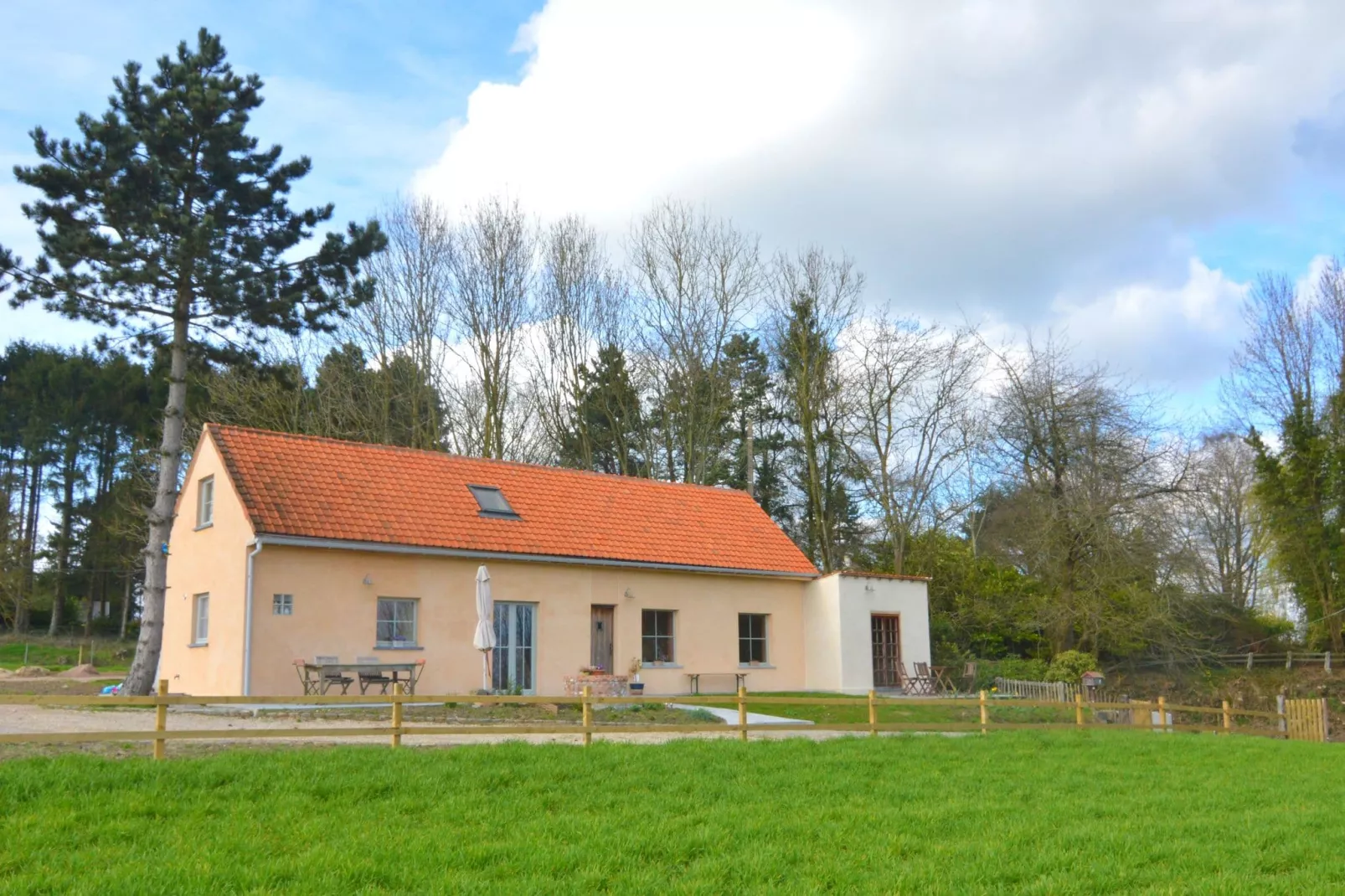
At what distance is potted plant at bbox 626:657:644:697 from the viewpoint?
2247 centimetres

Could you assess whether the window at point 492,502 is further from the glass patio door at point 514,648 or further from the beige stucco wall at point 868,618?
the beige stucco wall at point 868,618

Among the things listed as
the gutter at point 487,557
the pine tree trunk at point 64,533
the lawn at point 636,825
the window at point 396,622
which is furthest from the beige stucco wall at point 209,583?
the pine tree trunk at point 64,533

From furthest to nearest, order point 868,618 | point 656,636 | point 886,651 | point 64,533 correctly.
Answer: point 64,533 → point 886,651 → point 868,618 → point 656,636

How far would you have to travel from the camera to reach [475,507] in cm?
2223

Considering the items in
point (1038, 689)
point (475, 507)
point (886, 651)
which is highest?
point (475, 507)

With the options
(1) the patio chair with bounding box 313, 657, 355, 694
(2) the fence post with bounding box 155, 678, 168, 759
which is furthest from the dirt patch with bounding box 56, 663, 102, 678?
(2) the fence post with bounding box 155, 678, 168, 759

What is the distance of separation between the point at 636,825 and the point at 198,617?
49.9 feet

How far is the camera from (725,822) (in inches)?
331

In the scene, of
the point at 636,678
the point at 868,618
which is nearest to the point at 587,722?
the point at 636,678

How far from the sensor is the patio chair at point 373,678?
59.8ft

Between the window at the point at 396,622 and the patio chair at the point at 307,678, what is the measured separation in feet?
4.68

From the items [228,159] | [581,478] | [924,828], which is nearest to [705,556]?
[581,478]

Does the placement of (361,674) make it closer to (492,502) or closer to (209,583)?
(209,583)

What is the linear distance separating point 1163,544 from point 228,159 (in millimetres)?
24747
